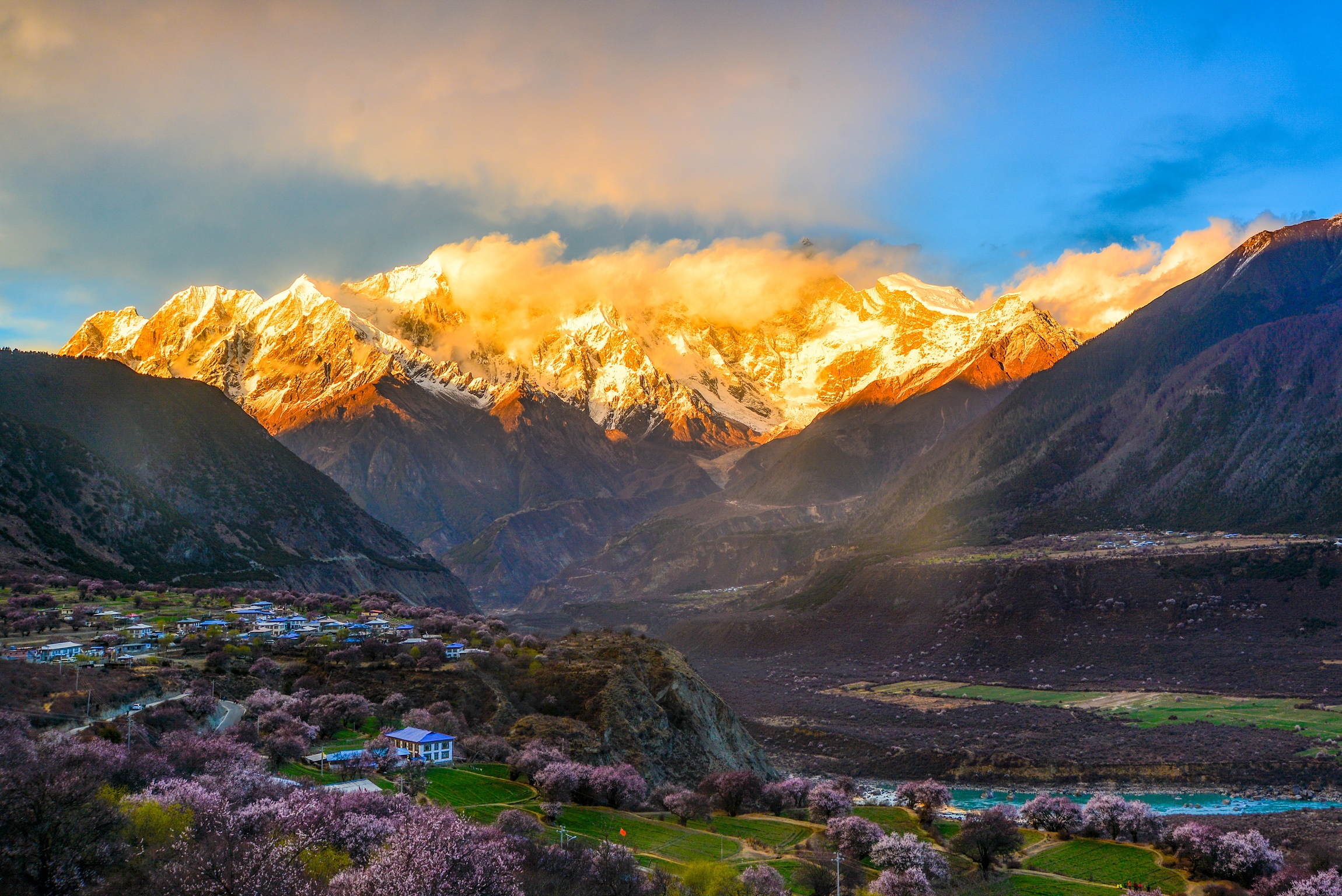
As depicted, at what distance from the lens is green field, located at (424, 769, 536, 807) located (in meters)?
37.3

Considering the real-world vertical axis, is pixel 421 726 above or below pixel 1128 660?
above

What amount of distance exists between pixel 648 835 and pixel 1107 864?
20173 millimetres

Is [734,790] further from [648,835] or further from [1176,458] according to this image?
[1176,458]

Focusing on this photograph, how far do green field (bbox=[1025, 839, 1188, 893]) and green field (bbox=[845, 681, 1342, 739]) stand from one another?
4070 cm

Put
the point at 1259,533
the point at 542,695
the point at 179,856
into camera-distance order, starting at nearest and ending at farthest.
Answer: the point at 179,856, the point at 542,695, the point at 1259,533

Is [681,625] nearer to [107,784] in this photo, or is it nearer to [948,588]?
[948,588]

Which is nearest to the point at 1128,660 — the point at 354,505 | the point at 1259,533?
the point at 1259,533

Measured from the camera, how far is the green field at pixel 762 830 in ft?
131

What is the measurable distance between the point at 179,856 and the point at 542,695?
38791 mm

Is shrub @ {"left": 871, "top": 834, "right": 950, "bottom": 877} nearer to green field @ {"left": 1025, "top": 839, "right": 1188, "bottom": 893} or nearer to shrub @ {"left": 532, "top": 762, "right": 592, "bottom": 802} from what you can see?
green field @ {"left": 1025, "top": 839, "right": 1188, "bottom": 893}

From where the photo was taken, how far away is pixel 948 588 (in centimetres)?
13738

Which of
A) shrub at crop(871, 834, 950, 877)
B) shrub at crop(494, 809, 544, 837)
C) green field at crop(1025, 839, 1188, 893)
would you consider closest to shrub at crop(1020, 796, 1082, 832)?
green field at crop(1025, 839, 1188, 893)

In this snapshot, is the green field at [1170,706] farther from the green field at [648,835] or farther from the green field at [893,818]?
the green field at [648,835]

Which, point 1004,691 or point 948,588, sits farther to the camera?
point 948,588
